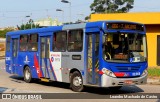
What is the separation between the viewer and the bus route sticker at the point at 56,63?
16016mm

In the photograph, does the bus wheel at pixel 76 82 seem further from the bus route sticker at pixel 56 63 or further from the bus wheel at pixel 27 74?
the bus wheel at pixel 27 74

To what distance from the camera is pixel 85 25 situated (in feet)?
47.5

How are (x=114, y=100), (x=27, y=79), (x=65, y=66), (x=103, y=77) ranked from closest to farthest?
(x=114, y=100)
(x=103, y=77)
(x=65, y=66)
(x=27, y=79)

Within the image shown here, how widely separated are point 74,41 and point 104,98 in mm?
3174

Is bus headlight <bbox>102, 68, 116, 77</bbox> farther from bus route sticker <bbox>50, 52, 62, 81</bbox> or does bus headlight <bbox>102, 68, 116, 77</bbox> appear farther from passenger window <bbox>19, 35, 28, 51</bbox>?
passenger window <bbox>19, 35, 28, 51</bbox>

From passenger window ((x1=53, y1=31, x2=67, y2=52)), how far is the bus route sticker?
22cm

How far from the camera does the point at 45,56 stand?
17.2m

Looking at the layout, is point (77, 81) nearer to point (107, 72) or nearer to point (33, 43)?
point (107, 72)

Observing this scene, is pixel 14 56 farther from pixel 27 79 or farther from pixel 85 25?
pixel 85 25

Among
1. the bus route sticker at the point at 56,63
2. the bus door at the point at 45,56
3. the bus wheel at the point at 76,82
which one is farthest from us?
the bus door at the point at 45,56

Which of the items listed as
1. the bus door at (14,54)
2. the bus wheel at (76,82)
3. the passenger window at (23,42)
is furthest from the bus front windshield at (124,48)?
the bus door at (14,54)

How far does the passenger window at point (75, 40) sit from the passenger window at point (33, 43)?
3269 mm

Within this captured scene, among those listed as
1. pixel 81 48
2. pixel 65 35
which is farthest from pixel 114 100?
pixel 65 35

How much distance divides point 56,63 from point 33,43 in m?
2.75
